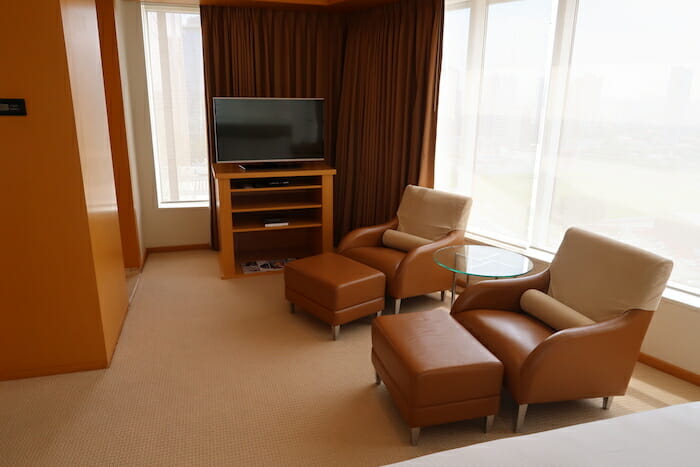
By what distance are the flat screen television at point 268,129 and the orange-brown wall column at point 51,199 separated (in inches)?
56.2

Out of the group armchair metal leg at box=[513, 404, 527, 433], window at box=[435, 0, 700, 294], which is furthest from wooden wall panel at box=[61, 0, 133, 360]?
window at box=[435, 0, 700, 294]

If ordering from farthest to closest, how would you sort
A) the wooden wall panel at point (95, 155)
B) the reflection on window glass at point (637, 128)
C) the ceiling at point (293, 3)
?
the ceiling at point (293, 3)
the reflection on window glass at point (637, 128)
the wooden wall panel at point (95, 155)

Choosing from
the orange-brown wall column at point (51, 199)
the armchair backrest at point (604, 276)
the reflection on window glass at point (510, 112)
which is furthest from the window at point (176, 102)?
the armchair backrest at point (604, 276)

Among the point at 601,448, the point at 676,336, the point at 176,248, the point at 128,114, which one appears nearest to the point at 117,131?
the point at 128,114

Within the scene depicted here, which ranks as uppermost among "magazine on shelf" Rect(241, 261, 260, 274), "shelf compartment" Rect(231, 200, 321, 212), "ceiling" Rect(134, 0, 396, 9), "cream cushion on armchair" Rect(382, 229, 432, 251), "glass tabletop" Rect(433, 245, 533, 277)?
"ceiling" Rect(134, 0, 396, 9)

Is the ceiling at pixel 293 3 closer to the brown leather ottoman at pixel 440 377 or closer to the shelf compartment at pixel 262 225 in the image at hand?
the shelf compartment at pixel 262 225

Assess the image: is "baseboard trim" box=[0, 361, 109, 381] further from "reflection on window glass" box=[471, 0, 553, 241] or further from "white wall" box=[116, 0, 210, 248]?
"reflection on window glass" box=[471, 0, 553, 241]

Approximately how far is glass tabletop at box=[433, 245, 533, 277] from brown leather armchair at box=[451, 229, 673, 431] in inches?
6.2

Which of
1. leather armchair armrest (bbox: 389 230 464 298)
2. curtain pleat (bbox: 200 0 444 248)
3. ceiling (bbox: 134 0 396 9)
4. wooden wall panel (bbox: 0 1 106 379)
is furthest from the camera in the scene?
ceiling (bbox: 134 0 396 9)

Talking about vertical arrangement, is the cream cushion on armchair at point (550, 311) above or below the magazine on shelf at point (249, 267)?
above

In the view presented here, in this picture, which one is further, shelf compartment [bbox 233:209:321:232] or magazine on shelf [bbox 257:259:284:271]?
magazine on shelf [bbox 257:259:284:271]

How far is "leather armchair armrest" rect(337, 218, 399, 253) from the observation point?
3.99 metres

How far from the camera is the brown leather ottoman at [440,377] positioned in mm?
2182

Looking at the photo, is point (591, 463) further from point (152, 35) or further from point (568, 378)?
point (152, 35)
